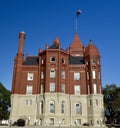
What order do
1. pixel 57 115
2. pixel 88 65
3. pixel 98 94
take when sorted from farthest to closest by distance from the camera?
pixel 88 65 < pixel 98 94 < pixel 57 115

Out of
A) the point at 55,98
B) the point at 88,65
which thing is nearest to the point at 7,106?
the point at 55,98

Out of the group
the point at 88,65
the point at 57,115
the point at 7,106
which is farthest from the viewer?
the point at 7,106

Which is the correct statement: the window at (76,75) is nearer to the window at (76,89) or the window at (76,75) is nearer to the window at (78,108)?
the window at (76,89)

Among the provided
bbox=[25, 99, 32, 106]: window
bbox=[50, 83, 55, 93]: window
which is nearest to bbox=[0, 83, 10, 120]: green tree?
bbox=[25, 99, 32, 106]: window

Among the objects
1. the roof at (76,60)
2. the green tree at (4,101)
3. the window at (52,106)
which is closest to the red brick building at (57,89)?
the window at (52,106)

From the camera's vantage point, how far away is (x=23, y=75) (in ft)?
181

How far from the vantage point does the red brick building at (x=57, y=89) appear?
5022 centimetres

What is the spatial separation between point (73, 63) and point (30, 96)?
1525 cm

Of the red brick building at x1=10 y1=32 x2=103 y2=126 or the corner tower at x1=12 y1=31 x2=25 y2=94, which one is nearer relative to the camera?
the red brick building at x1=10 y1=32 x2=103 y2=126

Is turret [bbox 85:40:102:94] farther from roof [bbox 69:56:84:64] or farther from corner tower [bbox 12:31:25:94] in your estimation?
corner tower [bbox 12:31:25:94]

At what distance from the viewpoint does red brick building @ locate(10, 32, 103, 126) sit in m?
50.2

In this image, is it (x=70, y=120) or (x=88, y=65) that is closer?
(x=70, y=120)

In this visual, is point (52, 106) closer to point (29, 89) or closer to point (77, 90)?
point (29, 89)

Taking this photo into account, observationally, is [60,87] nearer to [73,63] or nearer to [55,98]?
[55,98]
